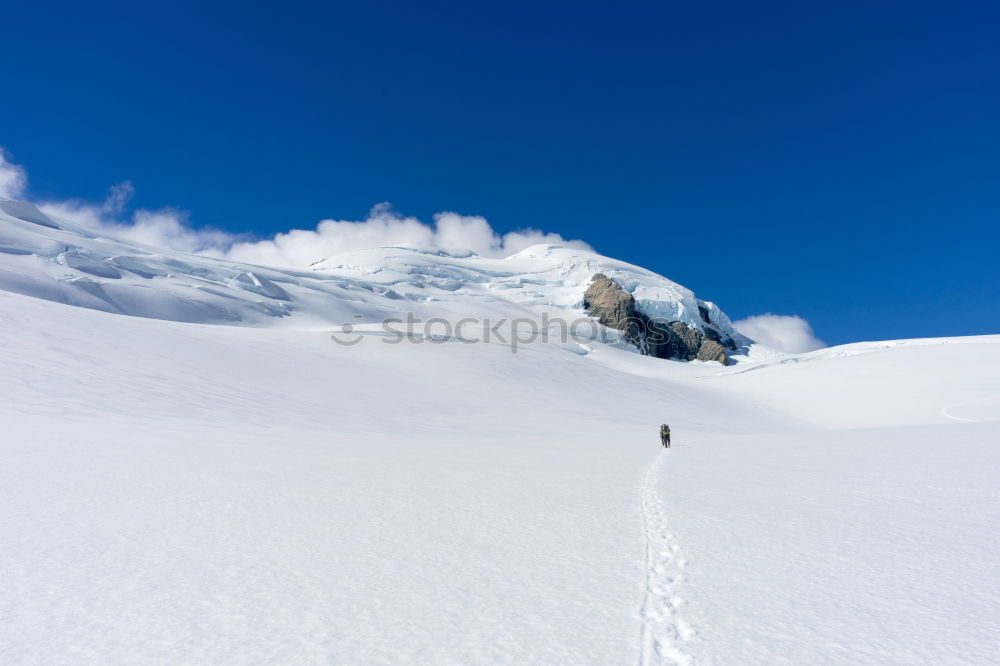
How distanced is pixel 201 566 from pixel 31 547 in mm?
1651

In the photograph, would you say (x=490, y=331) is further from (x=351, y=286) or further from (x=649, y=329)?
(x=649, y=329)

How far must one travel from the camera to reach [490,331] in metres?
66.2

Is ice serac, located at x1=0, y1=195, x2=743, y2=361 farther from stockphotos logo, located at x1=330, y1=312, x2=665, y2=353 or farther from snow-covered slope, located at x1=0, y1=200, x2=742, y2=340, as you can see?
stockphotos logo, located at x1=330, y1=312, x2=665, y2=353

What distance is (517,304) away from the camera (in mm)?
117938

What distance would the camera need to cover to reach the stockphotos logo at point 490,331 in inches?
2003

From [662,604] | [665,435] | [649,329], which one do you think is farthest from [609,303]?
[662,604]

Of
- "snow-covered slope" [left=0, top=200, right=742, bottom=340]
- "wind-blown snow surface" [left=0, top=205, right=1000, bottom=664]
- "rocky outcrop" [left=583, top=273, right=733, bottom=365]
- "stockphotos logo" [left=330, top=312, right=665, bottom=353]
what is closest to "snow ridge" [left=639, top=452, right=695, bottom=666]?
"wind-blown snow surface" [left=0, top=205, right=1000, bottom=664]

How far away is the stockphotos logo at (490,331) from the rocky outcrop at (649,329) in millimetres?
318

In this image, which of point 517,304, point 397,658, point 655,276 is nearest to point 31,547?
point 397,658

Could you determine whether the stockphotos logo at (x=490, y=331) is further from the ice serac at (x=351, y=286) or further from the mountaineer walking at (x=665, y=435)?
the mountaineer walking at (x=665, y=435)

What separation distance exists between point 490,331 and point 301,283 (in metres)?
50.0

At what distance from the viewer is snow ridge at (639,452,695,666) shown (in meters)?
3.31

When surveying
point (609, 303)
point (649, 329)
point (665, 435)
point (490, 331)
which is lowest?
point (665, 435)

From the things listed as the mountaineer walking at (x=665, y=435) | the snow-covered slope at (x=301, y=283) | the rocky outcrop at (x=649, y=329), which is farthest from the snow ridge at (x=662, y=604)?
Result: the rocky outcrop at (x=649, y=329)
